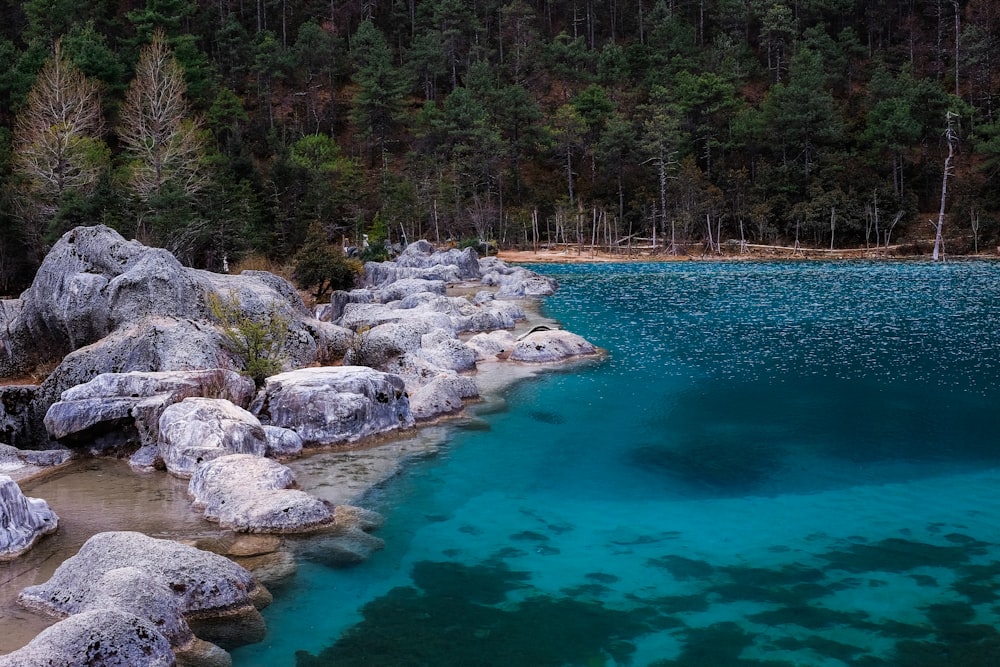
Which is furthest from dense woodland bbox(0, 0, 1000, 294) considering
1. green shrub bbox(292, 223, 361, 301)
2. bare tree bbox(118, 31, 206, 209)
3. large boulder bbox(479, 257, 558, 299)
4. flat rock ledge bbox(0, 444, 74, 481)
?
flat rock ledge bbox(0, 444, 74, 481)

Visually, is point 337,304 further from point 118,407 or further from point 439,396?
point 118,407

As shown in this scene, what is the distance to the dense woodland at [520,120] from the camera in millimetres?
50031

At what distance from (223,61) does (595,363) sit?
8929 cm

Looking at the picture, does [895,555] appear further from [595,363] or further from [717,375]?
[595,363]

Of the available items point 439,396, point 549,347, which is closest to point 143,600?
→ point 439,396

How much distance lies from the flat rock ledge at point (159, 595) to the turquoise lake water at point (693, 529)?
1.47 ft

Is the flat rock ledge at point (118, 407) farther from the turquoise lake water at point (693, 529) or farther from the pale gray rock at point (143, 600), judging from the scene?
the pale gray rock at point (143, 600)

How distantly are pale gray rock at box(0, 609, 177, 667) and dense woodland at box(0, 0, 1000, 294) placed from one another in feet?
111

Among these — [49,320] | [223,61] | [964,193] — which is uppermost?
[223,61]

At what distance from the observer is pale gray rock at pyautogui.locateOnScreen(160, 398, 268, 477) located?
1424cm

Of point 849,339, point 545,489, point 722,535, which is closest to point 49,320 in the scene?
point 545,489

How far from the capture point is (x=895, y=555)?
1130 cm

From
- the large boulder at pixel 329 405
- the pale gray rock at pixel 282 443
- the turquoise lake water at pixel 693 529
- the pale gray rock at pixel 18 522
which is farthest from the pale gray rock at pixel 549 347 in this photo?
the pale gray rock at pixel 18 522

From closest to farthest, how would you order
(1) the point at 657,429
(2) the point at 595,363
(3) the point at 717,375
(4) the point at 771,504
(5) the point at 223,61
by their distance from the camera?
1. (4) the point at 771,504
2. (1) the point at 657,429
3. (3) the point at 717,375
4. (2) the point at 595,363
5. (5) the point at 223,61
